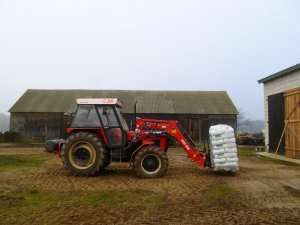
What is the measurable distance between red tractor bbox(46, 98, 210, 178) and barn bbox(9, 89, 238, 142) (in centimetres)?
2199

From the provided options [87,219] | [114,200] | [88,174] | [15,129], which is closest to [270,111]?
[88,174]

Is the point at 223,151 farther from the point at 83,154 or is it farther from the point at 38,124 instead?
the point at 38,124

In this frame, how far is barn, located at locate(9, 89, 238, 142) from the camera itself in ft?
114

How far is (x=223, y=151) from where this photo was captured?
1098 centimetres

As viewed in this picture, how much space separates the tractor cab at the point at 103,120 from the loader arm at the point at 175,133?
0.65 m

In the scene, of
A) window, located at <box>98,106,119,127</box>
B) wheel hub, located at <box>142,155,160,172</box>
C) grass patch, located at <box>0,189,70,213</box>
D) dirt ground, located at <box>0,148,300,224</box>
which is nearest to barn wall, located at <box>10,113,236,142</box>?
dirt ground, located at <box>0,148,300,224</box>

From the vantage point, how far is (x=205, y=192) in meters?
8.59

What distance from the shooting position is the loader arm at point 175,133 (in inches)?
440

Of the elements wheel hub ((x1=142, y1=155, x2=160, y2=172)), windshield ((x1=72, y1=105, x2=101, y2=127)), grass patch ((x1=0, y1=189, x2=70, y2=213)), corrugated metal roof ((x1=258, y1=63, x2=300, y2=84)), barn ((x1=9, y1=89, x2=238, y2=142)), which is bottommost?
grass patch ((x1=0, y1=189, x2=70, y2=213))

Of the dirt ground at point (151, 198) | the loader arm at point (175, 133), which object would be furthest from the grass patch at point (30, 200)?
the loader arm at point (175, 133)

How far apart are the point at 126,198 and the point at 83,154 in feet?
11.6

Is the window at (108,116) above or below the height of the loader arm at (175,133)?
above

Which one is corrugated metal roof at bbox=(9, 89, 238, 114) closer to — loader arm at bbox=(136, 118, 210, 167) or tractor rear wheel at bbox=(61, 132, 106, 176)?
loader arm at bbox=(136, 118, 210, 167)

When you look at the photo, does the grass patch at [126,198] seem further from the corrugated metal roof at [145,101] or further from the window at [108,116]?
the corrugated metal roof at [145,101]
